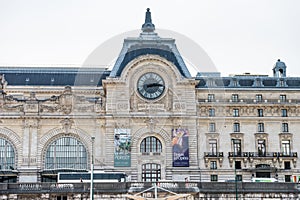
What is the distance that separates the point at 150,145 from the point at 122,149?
160 inches

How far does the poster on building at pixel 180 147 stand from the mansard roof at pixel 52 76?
1554 centimetres

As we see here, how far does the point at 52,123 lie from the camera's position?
81.1 meters

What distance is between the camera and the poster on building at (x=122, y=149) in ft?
260

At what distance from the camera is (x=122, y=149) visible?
79500 millimetres

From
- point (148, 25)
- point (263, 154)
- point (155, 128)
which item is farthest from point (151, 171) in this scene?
point (148, 25)

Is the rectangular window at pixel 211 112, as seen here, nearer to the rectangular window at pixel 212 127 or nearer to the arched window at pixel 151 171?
the rectangular window at pixel 212 127

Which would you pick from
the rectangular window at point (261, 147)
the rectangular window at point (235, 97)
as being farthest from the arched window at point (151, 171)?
the rectangular window at point (235, 97)

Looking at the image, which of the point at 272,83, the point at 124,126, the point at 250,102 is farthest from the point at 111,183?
the point at 272,83

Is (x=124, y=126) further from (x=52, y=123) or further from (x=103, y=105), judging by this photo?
(x=52, y=123)

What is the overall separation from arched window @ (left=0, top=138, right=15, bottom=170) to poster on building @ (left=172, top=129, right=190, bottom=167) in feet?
69.8

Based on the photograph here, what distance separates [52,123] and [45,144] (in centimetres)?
297

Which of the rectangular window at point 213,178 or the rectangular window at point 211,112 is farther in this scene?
the rectangular window at point 211,112

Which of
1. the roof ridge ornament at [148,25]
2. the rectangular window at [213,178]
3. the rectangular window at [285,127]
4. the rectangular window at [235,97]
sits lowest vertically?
the rectangular window at [213,178]

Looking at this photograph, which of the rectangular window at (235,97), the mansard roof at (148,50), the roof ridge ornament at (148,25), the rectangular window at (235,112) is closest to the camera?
the rectangular window at (235,112)
